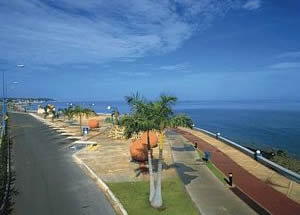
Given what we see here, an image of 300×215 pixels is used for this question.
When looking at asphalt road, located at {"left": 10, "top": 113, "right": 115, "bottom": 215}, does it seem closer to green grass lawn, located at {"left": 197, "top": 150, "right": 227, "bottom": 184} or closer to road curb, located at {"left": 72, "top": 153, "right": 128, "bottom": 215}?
road curb, located at {"left": 72, "top": 153, "right": 128, "bottom": 215}

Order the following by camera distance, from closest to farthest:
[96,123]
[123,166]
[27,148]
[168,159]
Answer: [123,166] → [168,159] → [27,148] → [96,123]

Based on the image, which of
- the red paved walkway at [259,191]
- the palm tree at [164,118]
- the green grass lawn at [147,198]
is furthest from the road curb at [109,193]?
the red paved walkway at [259,191]

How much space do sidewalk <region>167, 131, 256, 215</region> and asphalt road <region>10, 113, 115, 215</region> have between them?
16.9 ft

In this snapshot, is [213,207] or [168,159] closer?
[213,207]

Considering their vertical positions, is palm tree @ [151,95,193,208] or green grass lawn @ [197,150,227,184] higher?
palm tree @ [151,95,193,208]

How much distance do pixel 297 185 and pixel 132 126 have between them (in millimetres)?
11455

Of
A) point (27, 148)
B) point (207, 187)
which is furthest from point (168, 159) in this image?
point (27, 148)

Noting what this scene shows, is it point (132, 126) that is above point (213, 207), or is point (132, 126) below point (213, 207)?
above

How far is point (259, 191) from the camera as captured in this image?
63.6 feet

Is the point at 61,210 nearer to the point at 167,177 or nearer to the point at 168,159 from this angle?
the point at 167,177

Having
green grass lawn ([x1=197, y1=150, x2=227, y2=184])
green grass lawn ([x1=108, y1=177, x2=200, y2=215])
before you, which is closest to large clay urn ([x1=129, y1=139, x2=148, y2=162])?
green grass lawn ([x1=197, y1=150, x2=227, y2=184])

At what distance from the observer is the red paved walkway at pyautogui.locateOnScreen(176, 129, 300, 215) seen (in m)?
16.4

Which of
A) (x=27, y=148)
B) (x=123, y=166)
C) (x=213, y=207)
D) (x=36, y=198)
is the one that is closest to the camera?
(x=213, y=207)

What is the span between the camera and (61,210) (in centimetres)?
1691
